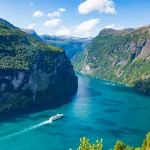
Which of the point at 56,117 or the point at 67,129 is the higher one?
the point at 56,117

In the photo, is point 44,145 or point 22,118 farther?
point 22,118

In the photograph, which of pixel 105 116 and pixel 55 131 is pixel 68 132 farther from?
pixel 105 116

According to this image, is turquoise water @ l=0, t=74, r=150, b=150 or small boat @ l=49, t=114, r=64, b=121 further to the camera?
small boat @ l=49, t=114, r=64, b=121

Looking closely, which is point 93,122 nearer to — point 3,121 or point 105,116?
point 105,116

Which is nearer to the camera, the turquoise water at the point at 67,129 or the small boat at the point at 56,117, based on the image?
the turquoise water at the point at 67,129

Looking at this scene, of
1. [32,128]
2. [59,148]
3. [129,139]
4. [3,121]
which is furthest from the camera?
[3,121]

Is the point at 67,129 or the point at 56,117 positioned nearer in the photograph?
the point at 67,129

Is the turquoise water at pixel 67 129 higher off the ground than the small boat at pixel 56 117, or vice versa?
the small boat at pixel 56 117

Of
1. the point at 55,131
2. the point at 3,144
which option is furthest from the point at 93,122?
the point at 3,144

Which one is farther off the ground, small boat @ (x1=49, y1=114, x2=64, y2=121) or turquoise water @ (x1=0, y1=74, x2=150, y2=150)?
small boat @ (x1=49, y1=114, x2=64, y2=121)

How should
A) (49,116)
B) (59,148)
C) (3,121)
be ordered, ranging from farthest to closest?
(49,116), (3,121), (59,148)
